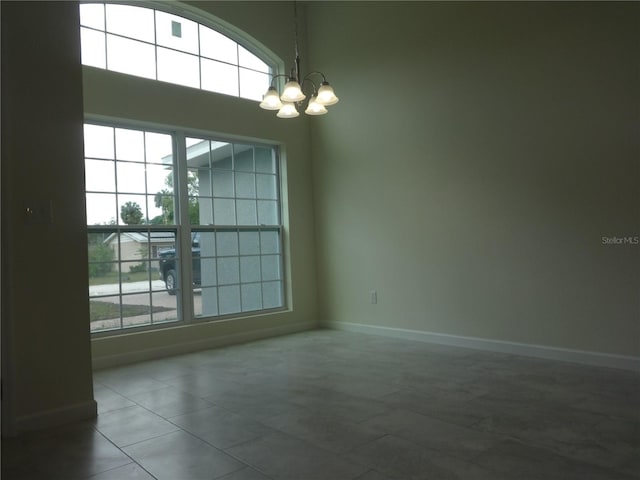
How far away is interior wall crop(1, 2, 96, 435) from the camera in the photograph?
9.45ft

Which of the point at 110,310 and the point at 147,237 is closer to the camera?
the point at 110,310

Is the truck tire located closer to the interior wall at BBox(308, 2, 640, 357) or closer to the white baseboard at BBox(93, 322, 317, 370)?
the white baseboard at BBox(93, 322, 317, 370)

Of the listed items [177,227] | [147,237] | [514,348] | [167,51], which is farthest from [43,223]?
[514,348]

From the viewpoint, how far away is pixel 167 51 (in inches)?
201

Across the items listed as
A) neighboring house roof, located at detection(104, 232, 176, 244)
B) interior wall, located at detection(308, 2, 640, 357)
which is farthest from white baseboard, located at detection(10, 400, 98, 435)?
interior wall, located at detection(308, 2, 640, 357)

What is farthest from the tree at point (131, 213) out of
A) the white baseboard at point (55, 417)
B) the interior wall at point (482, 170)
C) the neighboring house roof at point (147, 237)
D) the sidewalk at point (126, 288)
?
the interior wall at point (482, 170)

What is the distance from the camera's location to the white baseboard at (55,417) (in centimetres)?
286

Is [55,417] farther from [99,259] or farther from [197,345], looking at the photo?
[197,345]

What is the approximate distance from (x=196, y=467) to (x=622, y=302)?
130 inches

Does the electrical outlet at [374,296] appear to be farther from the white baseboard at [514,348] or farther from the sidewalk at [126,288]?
the sidewalk at [126,288]

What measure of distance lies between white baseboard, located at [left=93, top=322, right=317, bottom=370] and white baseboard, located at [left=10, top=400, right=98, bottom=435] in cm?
136

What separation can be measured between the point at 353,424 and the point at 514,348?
7.31ft

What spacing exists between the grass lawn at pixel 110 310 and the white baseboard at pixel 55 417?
1601mm

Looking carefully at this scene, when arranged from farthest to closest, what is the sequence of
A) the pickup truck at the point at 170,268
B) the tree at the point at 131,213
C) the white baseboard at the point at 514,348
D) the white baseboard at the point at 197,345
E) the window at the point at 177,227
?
the pickup truck at the point at 170,268 < the tree at the point at 131,213 < the window at the point at 177,227 < the white baseboard at the point at 197,345 < the white baseboard at the point at 514,348
